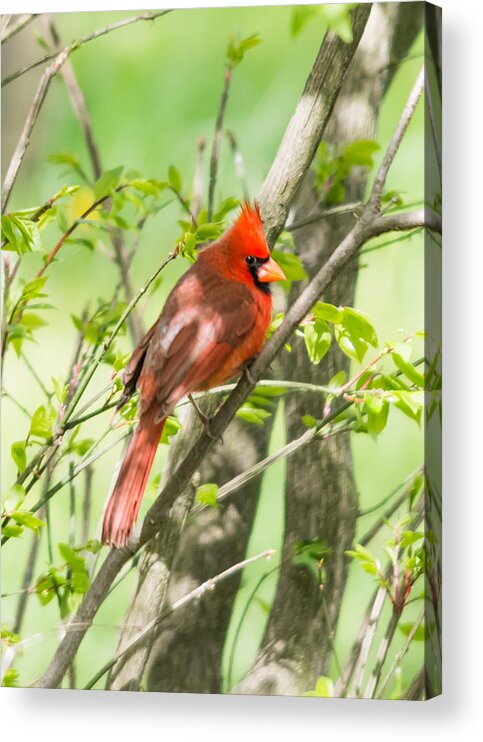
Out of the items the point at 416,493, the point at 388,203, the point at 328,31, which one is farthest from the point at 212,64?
the point at 416,493

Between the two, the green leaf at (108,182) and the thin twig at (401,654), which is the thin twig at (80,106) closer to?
the green leaf at (108,182)

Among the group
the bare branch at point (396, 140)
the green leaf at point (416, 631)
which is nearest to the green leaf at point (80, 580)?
the green leaf at point (416, 631)

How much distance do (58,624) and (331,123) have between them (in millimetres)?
1451

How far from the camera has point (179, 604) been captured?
3.21 metres

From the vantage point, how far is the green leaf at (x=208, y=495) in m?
3.21

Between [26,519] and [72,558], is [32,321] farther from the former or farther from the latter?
[72,558]

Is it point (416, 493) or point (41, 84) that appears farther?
point (41, 84)

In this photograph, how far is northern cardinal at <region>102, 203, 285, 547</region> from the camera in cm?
311

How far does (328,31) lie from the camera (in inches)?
123

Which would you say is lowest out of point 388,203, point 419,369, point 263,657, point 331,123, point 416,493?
point 263,657

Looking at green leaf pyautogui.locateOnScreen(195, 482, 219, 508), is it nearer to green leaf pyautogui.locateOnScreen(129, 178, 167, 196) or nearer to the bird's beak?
the bird's beak

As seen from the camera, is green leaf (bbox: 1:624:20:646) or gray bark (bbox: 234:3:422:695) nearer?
gray bark (bbox: 234:3:422:695)

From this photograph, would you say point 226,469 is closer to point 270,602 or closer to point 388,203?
point 270,602

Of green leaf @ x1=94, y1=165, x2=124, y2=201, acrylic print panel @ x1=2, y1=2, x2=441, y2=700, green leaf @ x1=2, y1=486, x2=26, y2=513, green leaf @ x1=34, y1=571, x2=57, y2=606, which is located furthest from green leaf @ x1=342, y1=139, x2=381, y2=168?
green leaf @ x1=34, y1=571, x2=57, y2=606
